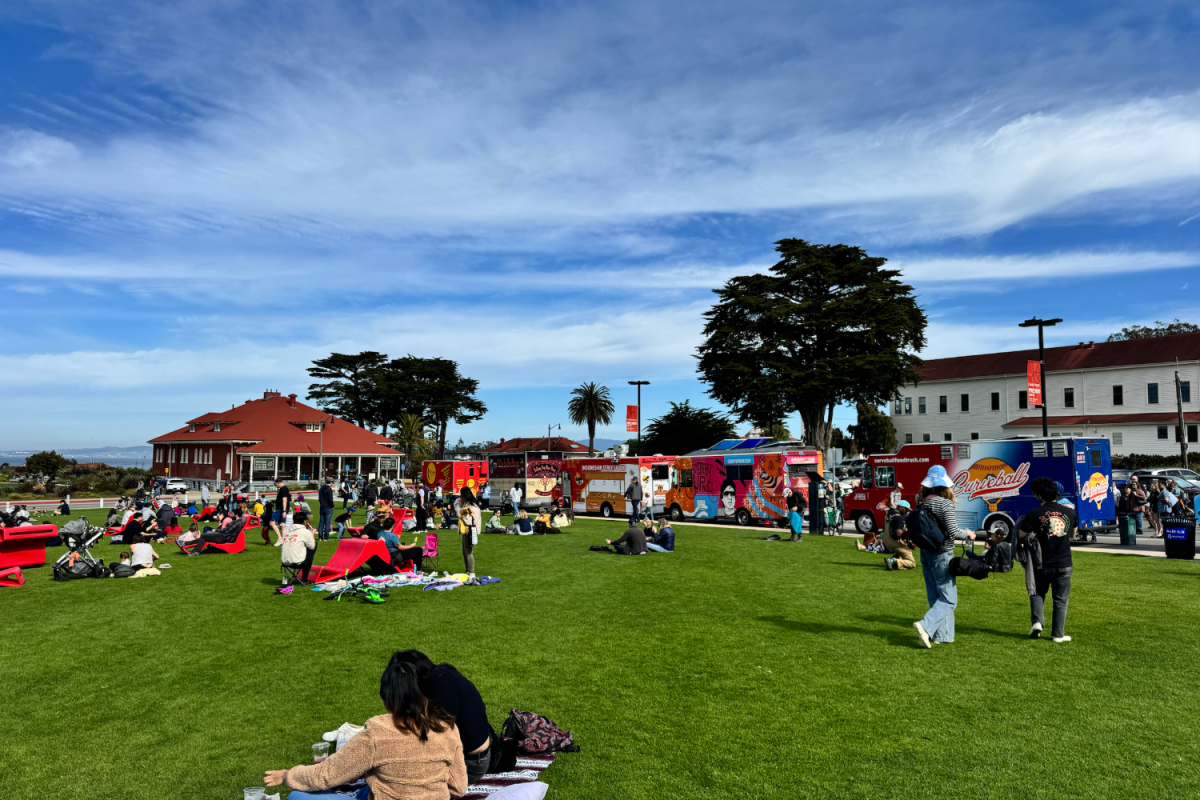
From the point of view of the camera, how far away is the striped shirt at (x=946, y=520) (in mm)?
8562

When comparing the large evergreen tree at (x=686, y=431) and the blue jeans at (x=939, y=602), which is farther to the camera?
the large evergreen tree at (x=686, y=431)

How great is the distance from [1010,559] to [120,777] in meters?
14.5

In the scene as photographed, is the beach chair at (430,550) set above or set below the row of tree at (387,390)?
below

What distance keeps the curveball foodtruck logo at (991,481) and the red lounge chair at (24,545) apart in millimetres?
22848

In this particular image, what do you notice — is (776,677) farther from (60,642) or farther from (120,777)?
(60,642)

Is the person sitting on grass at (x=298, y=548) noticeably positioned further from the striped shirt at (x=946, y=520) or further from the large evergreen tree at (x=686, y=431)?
the large evergreen tree at (x=686, y=431)

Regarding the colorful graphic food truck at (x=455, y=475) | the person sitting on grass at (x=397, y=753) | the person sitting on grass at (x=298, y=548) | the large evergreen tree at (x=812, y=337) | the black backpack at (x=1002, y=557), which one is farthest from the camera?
the large evergreen tree at (x=812, y=337)

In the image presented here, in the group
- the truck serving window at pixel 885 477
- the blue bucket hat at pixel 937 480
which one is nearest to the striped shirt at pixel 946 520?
the blue bucket hat at pixel 937 480

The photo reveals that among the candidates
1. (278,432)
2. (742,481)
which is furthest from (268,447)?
(742,481)

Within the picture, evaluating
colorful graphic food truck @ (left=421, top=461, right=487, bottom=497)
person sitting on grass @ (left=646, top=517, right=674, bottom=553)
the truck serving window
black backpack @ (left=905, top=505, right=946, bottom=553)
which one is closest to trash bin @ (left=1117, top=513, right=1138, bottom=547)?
the truck serving window

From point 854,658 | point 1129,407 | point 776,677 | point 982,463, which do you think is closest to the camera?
point 776,677

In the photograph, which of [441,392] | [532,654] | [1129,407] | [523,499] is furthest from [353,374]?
[532,654]

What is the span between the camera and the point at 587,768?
5.50 metres

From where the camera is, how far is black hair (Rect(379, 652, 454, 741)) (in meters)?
4.20
